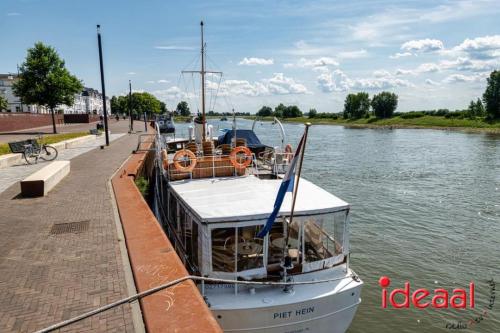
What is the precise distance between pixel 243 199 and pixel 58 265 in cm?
369

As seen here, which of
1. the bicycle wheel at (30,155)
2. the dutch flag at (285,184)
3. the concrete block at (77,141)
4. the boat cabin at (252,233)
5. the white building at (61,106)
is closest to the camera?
the dutch flag at (285,184)

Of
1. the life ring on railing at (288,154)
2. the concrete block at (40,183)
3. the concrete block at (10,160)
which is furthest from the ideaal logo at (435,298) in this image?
the concrete block at (10,160)

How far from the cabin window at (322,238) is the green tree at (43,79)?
34.6 m

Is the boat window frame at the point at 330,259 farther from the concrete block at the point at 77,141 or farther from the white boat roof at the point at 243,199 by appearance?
the concrete block at the point at 77,141

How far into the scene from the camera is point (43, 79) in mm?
36312

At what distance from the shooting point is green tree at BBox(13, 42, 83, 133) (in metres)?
35.8

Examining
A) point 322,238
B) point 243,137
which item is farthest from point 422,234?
point 322,238

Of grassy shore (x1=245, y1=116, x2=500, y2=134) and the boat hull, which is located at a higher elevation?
grassy shore (x1=245, y1=116, x2=500, y2=134)

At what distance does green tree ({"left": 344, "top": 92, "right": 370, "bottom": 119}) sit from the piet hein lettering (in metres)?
121

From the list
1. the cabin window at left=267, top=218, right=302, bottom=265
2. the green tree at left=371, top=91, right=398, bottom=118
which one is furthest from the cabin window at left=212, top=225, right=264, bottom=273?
the green tree at left=371, top=91, right=398, bottom=118

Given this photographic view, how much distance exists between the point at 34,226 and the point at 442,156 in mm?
38303

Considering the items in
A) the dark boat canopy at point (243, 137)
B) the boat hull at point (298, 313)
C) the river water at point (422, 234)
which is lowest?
the river water at point (422, 234)

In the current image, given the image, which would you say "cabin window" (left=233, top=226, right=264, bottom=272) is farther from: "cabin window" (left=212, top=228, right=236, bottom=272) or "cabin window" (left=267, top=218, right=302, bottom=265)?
"cabin window" (left=267, top=218, right=302, bottom=265)

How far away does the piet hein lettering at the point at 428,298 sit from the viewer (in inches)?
411
